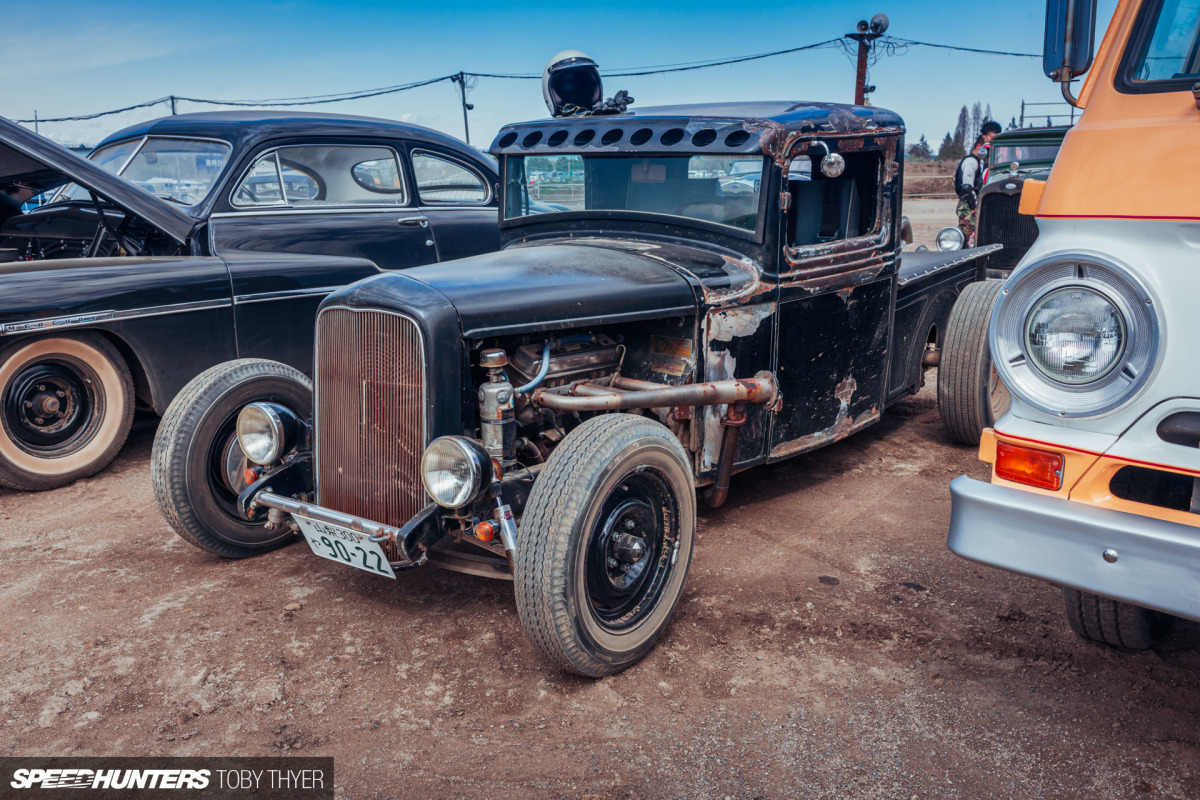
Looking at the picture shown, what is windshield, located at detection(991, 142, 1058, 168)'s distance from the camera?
365 inches

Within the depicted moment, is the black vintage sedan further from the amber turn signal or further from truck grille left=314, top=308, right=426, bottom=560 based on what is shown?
the amber turn signal

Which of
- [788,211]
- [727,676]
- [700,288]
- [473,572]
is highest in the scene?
[788,211]

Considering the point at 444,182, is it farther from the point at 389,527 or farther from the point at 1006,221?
the point at 1006,221

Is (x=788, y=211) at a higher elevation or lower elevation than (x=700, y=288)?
higher

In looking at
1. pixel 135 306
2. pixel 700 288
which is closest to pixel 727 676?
pixel 700 288

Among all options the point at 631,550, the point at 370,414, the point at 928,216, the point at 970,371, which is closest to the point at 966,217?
the point at 970,371

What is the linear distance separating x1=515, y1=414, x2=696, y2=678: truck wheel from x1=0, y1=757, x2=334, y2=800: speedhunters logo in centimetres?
76

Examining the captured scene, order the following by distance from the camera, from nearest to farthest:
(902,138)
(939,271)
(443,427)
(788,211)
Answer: (443,427)
(788,211)
(902,138)
(939,271)

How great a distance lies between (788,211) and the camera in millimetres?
3945

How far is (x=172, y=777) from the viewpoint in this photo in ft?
8.09

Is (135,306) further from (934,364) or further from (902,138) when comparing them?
(934,364)

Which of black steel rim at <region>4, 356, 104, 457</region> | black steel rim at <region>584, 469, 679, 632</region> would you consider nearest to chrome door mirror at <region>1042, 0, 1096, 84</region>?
black steel rim at <region>584, 469, 679, 632</region>

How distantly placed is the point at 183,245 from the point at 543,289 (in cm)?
316

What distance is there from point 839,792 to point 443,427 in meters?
1.65
